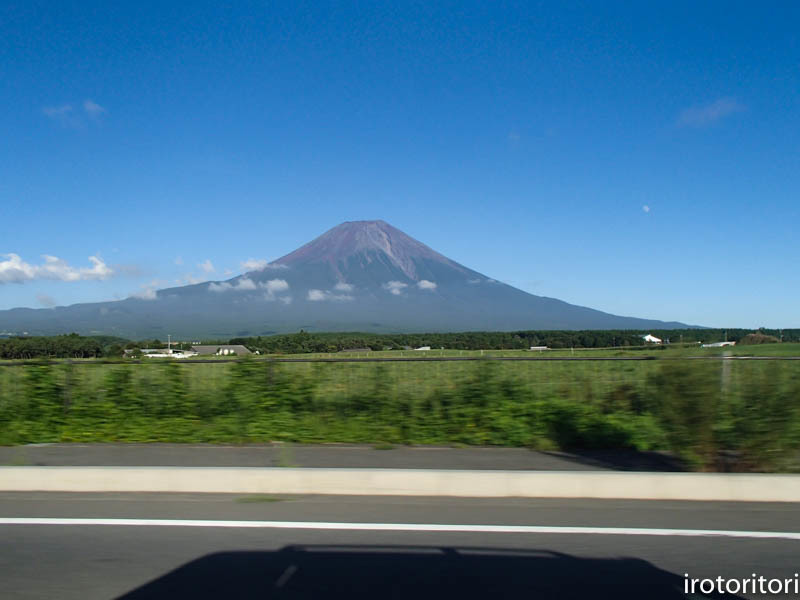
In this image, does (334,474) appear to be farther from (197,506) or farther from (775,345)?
(775,345)

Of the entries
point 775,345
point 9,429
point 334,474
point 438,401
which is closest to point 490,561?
point 334,474

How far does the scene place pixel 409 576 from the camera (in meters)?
4.67

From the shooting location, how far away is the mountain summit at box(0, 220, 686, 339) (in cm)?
12731

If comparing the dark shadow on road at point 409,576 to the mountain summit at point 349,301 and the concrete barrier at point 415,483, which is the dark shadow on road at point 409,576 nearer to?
the concrete barrier at point 415,483

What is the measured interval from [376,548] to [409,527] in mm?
543

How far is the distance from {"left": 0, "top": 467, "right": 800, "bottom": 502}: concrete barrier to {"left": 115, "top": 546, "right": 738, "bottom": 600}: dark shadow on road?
1388 millimetres

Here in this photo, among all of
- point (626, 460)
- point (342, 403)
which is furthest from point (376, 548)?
point (342, 403)

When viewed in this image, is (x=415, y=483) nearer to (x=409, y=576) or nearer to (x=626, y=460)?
(x=409, y=576)

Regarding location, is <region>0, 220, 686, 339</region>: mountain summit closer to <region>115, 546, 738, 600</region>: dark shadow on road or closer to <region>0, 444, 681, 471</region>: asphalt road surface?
<region>0, 444, 681, 471</region>: asphalt road surface

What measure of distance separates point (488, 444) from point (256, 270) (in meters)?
153

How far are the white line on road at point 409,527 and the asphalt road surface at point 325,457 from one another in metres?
1.77

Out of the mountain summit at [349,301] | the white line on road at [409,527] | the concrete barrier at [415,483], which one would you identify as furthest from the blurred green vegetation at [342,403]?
the mountain summit at [349,301]

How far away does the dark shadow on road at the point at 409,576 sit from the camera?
4.37 m

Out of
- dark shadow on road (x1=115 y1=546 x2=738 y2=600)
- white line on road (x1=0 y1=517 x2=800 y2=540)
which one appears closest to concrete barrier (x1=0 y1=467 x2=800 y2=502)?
white line on road (x1=0 y1=517 x2=800 y2=540)
